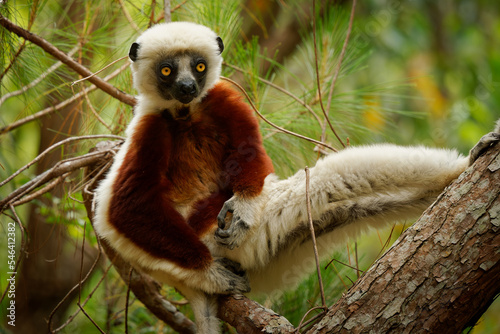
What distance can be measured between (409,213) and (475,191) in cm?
72

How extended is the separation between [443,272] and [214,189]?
185 cm

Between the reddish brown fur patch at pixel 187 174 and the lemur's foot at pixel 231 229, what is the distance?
0.43 feet

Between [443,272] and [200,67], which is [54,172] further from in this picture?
[443,272]

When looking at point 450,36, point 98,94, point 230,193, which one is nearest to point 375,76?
point 450,36

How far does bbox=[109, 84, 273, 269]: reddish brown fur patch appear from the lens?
319 centimetres

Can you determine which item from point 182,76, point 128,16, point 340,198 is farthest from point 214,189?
point 128,16

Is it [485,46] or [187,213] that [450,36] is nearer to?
[485,46]

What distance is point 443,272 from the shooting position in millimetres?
2293

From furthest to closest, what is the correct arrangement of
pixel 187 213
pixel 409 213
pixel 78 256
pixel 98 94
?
pixel 78 256 → pixel 98 94 → pixel 187 213 → pixel 409 213

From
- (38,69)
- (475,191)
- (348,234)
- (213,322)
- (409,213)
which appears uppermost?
(38,69)

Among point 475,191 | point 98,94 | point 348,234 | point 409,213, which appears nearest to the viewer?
point 475,191

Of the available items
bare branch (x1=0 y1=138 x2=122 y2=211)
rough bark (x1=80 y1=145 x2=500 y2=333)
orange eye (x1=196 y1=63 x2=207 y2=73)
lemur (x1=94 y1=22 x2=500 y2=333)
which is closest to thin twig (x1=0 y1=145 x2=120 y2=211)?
bare branch (x1=0 y1=138 x2=122 y2=211)

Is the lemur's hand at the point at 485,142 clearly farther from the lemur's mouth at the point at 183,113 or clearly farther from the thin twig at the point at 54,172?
the thin twig at the point at 54,172

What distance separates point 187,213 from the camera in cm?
347
